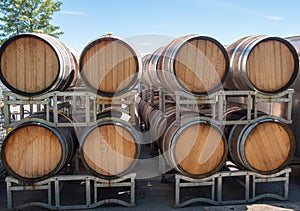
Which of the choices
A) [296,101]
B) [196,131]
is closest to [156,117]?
[196,131]

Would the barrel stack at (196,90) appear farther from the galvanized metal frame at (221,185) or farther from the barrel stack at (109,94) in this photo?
the barrel stack at (109,94)

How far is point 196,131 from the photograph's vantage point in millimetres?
4789

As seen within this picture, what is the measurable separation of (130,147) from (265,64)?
8.15ft

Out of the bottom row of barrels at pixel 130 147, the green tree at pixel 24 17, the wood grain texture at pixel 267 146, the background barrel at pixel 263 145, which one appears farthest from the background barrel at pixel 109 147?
the green tree at pixel 24 17

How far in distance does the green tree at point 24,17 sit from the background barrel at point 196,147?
48.7 ft

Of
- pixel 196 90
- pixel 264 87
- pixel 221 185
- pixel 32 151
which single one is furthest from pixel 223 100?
pixel 32 151

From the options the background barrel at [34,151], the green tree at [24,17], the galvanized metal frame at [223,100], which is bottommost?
the background barrel at [34,151]

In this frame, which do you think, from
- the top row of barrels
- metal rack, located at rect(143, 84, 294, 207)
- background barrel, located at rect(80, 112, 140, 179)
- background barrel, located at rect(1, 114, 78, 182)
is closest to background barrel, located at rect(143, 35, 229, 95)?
the top row of barrels

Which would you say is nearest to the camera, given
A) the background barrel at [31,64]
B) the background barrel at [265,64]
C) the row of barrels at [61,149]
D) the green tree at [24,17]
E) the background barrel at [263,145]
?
the background barrel at [31,64]

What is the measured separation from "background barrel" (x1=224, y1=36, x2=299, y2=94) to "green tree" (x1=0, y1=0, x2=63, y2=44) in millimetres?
14951

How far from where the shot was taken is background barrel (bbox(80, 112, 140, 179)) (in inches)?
188

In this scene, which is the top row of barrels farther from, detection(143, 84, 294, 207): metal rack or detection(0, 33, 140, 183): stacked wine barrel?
detection(143, 84, 294, 207): metal rack

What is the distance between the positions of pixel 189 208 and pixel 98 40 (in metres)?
2.98

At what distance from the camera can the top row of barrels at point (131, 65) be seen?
181 inches
